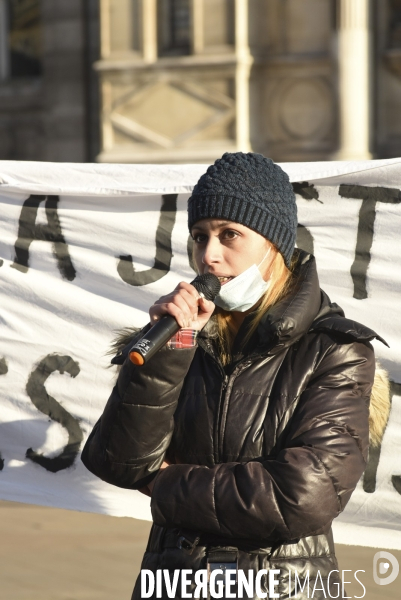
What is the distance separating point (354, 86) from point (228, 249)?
9832 mm

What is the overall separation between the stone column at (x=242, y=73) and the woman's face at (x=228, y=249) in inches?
383

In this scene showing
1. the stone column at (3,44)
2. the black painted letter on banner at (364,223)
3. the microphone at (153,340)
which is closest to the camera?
the microphone at (153,340)

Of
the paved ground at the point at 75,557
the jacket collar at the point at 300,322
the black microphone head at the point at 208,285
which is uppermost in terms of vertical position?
the black microphone head at the point at 208,285

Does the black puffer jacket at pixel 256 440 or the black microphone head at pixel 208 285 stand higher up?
the black microphone head at pixel 208 285

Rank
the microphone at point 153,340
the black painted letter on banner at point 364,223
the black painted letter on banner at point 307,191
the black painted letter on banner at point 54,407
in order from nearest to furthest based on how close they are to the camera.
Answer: the microphone at point 153,340
the black painted letter on banner at point 364,223
the black painted letter on banner at point 307,191
the black painted letter on banner at point 54,407

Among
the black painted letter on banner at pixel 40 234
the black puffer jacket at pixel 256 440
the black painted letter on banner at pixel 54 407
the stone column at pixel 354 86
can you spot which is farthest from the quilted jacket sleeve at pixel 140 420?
the stone column at pixel 354 86

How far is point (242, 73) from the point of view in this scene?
12219 millimetres

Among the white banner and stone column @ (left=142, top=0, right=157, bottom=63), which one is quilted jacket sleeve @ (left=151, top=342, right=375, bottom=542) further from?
stone column @ (left=142, top=0, right=157, bottom=63)

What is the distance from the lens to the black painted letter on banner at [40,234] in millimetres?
4926

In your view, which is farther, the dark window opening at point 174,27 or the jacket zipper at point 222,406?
the dark window opening at point 174,27

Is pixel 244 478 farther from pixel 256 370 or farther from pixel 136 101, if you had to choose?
pixel 136 101

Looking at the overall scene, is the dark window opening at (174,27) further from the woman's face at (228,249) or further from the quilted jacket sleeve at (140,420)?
the quilted jacket sleeve at (140,420)

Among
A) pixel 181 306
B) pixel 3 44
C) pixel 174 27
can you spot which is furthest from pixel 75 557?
pixel 3 44

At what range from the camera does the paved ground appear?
5.14m
